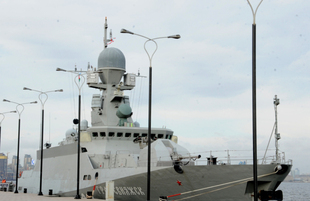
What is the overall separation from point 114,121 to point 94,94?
324 centimetres

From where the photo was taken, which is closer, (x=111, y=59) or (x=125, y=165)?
(x=125, y=165)

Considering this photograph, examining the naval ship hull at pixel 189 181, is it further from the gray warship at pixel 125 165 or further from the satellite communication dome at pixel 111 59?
the satellite communication dome at pixel 111 59

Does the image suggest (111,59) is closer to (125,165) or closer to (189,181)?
(125,165)

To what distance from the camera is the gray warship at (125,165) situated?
22.3 m

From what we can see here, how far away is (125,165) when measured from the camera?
28.6 m

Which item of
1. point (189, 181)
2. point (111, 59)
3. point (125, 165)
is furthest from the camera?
point (111, 59)

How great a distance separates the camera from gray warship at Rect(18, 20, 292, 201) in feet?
73.3

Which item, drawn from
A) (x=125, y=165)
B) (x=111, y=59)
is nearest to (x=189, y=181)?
(x=125, y=165)

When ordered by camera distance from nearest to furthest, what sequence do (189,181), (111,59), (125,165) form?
(189,181) < (125,165) < (111,59)

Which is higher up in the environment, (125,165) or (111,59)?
(111,59)

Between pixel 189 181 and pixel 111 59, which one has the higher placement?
pixel 111 59

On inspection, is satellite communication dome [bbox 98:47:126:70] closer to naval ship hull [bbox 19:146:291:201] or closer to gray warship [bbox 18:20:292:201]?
gray warship [bbox 18:20:292:201]

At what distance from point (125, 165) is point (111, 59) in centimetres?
1083

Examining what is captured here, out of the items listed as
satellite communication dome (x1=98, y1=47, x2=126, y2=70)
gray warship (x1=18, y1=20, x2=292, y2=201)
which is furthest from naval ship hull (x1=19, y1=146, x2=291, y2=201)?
satellite communication dome (x1=98, y1=47, x2=126, y2=70)
